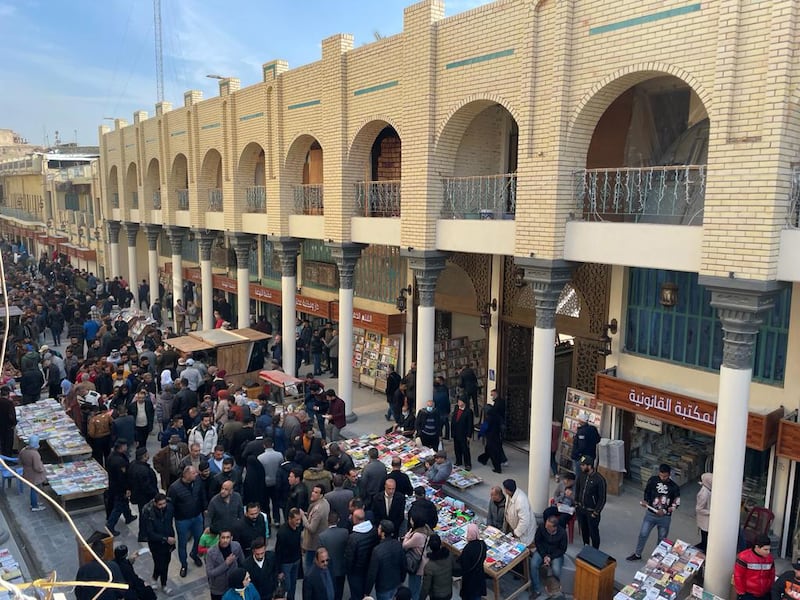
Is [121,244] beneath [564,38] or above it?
beneath

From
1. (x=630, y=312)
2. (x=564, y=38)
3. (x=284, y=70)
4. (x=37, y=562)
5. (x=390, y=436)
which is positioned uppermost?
(x=284, y=70)

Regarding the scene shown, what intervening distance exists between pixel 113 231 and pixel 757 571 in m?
28.0

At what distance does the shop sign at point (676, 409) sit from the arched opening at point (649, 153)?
8.17 feet

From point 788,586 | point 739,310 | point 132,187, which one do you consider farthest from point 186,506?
point 132,187

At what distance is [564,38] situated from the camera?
858 cm

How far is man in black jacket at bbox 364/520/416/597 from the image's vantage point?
22.8 ft

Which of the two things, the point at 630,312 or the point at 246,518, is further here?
the point at 630,312

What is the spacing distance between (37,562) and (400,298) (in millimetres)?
8802

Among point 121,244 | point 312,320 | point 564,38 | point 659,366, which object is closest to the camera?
point 564,38

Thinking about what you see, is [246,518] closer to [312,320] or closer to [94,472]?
[94,472]

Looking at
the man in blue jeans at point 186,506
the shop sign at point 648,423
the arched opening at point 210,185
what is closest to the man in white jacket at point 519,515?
the shop sign at point 648,423

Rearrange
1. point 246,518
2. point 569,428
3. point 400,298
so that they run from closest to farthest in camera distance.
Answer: point 246,518
point 569,428
point 400,298

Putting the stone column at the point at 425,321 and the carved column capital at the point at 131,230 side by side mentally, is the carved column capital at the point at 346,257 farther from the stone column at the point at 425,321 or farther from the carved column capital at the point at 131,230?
the carved column capital at the point at 131,230

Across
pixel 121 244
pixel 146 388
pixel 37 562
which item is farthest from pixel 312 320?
pixel 121 244
